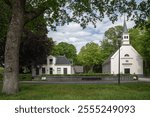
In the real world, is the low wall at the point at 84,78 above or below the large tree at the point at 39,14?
below

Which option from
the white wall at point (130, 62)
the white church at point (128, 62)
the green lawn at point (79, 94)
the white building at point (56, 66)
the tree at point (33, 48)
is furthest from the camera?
the white church at point (128, 62)

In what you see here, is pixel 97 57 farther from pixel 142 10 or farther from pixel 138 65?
pixel 142 10

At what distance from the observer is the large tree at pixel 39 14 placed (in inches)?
845

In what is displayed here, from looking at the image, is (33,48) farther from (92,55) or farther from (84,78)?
(92,55)

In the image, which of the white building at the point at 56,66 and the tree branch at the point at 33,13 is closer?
the tree branch at the point at 33,13

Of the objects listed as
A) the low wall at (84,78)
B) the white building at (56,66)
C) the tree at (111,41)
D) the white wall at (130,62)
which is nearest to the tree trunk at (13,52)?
the low wall at (84,78)

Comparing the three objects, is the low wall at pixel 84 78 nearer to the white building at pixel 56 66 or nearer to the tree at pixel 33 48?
the tree at pixel 33 48

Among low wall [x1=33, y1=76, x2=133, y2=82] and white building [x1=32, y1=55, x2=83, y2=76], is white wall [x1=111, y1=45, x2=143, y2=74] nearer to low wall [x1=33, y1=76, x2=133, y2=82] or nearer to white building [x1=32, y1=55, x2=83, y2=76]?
white building [x1=32, y1=55, x2=83, y2=76]

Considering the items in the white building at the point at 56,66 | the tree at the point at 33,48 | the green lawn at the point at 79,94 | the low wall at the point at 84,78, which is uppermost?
the tree at the point at 33,48

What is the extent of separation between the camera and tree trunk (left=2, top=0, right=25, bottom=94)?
2138 centimetres

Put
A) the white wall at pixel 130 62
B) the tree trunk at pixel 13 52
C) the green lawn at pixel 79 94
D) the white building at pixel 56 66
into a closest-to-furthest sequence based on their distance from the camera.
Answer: the green lawn at pixel 79 94 < the tree trunk at pixel 13 52 < the white building at pixel 56 66 < the white wall at pixel 130 62

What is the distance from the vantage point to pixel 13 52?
21.5 meters

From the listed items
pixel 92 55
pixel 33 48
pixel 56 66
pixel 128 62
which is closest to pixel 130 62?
pixel 128 62

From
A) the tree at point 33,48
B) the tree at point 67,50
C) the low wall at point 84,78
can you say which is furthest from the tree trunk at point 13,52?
the tree at point 67,50
